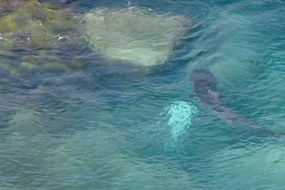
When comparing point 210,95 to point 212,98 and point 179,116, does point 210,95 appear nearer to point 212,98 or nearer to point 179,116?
point 212,98

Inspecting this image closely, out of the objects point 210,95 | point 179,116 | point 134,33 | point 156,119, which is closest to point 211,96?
point 210,95

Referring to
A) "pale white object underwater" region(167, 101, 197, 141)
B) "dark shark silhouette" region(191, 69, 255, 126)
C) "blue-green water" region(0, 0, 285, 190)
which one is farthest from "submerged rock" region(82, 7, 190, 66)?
"pale white object underwater" region(167, 101, 197, 141)

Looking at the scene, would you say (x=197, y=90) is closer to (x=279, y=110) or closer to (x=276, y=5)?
(x=279, y=110)

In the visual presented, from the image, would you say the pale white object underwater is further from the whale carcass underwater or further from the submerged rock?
the submerged rock

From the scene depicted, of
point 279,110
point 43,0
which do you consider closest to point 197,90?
point 279,110

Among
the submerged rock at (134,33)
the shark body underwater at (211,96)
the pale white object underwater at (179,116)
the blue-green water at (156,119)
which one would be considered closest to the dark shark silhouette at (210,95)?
the shark body underwater at (211,96)

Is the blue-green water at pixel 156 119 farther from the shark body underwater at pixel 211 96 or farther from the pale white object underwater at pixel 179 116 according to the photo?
the shark body underwater at pixel 211 96
